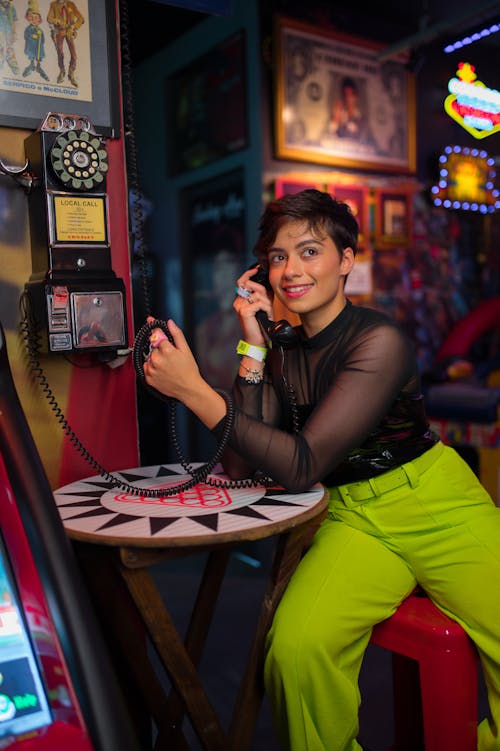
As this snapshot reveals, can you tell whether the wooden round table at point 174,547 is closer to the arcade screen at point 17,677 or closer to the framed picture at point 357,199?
the arcade screen at point 17,677

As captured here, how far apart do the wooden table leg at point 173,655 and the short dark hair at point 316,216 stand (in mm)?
920

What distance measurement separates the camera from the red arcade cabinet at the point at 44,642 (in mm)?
884

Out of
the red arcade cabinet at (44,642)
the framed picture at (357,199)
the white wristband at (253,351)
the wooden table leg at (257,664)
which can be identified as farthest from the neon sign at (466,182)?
the red arcade cabinet at (44,642)

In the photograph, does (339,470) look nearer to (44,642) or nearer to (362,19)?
(44,642)

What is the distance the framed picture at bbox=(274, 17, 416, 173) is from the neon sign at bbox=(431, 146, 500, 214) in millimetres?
309

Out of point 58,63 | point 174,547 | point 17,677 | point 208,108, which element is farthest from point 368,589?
→ point 208,108

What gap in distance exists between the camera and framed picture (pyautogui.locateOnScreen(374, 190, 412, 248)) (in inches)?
173

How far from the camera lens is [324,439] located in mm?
1517

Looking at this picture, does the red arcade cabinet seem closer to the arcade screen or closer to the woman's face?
the arcade screen

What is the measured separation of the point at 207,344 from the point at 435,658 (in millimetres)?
3250

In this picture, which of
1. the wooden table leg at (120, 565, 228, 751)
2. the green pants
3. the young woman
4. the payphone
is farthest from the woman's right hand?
the wooden table leg at (120, 565, 228, 751)

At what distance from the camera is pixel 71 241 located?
67.6 inches

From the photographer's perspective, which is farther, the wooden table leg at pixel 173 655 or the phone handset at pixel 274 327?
the phone handset at pixel 274 327

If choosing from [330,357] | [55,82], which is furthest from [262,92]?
[330,357]
